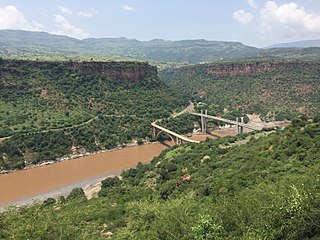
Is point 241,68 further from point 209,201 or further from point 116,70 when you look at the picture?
point 209,201

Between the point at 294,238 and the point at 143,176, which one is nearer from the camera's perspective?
the point at 294,238

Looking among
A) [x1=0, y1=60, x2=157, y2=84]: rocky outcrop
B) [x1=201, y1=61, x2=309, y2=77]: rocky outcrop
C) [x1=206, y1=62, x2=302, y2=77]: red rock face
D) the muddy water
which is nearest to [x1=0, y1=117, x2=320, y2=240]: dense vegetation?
the muddy water

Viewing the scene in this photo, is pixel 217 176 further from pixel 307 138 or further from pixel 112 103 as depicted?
pixel 112 103

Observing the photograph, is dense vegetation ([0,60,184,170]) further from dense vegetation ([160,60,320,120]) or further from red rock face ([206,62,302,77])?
red rock face ([206,62,302,77])

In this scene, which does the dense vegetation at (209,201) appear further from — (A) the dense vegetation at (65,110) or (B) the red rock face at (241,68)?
(B) the red rock face at (241,68)

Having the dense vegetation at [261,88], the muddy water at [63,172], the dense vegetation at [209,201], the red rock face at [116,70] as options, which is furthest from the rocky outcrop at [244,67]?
the dense vegetation at [209,201]

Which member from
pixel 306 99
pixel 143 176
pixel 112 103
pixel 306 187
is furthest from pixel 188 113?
pixel 306 187
